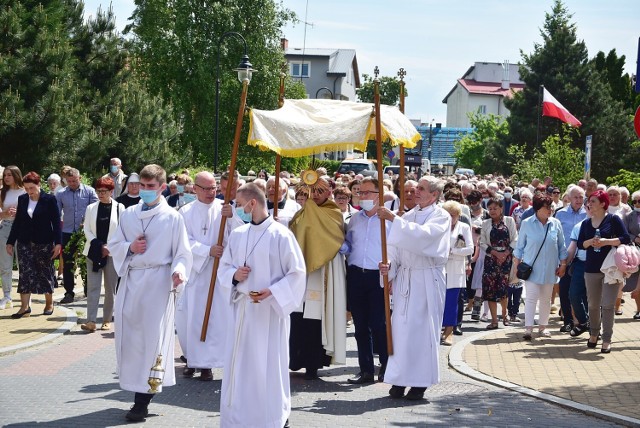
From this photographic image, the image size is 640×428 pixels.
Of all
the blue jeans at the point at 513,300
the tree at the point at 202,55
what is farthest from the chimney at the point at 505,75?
the blue jeans at the point at 513,300

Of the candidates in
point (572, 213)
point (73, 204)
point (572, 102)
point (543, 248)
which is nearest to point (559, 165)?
point (572, 213)

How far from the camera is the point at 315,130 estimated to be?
9.98m

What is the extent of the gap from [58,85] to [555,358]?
1432 cm

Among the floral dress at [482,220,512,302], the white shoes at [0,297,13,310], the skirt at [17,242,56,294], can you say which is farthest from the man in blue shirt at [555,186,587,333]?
the white shoes at [0,297,13,310]

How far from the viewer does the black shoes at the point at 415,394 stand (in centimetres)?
948

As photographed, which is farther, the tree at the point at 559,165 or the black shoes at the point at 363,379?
the tree at the point at 559,165

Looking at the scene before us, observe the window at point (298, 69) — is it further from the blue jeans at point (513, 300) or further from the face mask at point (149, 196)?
the face mask at point (149, 196)

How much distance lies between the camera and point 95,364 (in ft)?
35.4

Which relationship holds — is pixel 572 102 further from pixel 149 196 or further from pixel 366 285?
pixel 149 196

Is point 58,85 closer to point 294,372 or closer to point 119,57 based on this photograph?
point 119,57

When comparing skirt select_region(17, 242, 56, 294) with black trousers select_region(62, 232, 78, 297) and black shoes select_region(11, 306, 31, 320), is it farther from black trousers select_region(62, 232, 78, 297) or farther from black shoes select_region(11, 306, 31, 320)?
black trousers select_region(62, 232, 78, 297)

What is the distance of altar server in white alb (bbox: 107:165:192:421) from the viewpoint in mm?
8344

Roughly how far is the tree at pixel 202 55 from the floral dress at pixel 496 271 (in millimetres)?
35537

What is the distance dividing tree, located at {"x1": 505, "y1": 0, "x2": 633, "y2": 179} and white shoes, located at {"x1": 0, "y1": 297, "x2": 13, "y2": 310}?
47.9 metres
